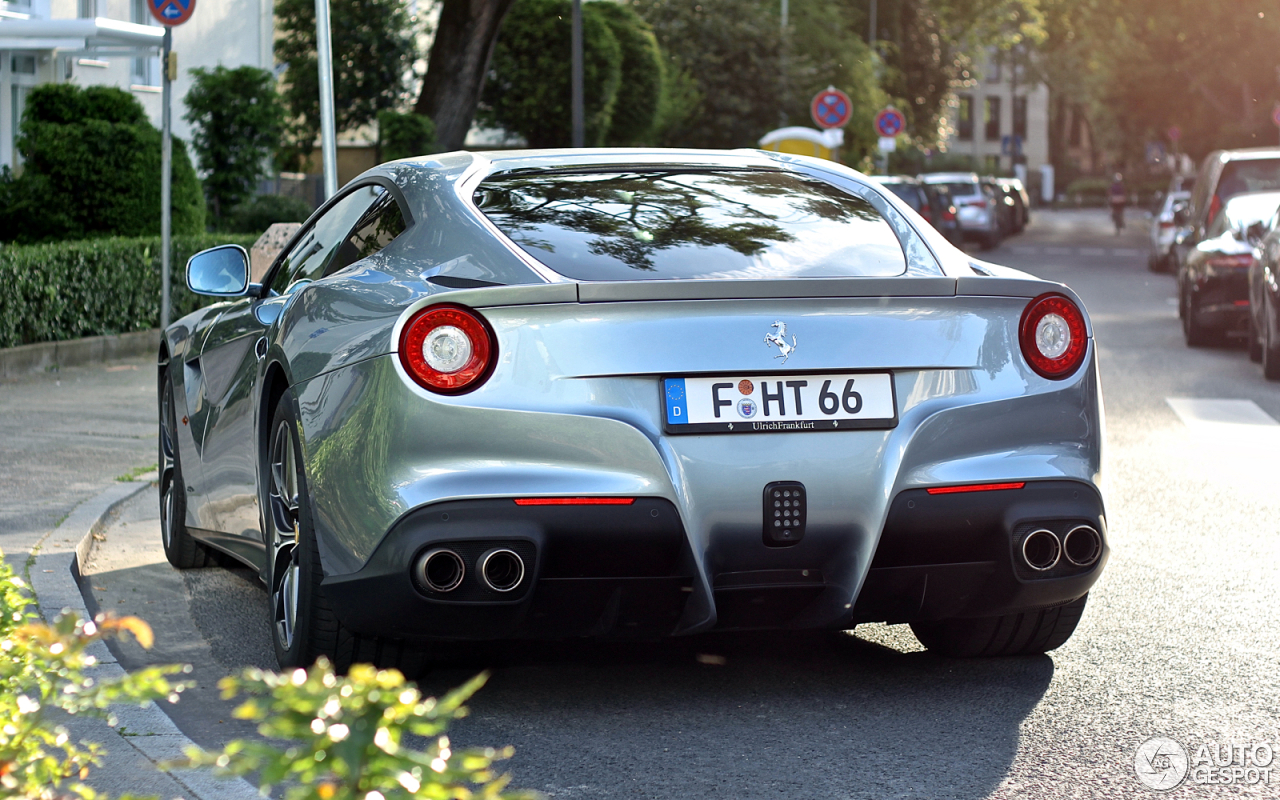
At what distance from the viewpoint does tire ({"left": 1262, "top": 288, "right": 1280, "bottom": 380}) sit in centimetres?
1391

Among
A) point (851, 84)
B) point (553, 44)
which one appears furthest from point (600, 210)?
point (851, 84)

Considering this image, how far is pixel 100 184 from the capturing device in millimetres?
19094

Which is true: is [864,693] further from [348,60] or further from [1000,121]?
[1000,121]

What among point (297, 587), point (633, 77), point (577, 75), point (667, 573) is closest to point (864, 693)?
point (667, 573)

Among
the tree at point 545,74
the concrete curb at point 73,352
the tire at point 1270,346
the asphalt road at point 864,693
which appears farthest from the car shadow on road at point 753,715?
the tree at point 545,74

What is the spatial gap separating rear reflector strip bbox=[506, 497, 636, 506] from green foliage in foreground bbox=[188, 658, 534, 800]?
2.04 m

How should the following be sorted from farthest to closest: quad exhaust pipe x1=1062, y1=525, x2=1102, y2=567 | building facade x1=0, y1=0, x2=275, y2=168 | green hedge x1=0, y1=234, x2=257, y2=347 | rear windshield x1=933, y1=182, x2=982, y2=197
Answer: rear windshield x1=933, y1=182, x2=982, y2=197 → building facade x1=0, y1=0, x2=275, y2=168 → green hedge x1=0, y1=234, x2=257, y2=347 → quad exhaust pipe x1=1062, y1=525, x2=1102, y2=567

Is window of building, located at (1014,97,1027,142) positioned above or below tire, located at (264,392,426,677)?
above

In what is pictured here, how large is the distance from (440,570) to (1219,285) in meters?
13.7

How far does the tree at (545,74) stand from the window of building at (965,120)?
83.2 metres

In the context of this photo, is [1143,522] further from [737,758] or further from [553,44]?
[553,44]

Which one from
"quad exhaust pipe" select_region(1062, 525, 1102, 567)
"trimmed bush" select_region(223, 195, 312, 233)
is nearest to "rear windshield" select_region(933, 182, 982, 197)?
"trimmed bush" select_region(223, 195, 312, 233)

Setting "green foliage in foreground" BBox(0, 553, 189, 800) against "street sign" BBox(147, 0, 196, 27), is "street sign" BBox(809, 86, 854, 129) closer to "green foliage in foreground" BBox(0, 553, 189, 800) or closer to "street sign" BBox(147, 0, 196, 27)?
"street sign" BBox(147, 0, 196, 27)

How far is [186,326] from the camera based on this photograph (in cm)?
673
